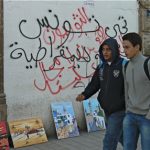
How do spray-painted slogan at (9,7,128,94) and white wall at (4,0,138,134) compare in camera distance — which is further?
spray-painted slogan at (9,7,128,94)

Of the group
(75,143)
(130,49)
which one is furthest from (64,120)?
(130,49)

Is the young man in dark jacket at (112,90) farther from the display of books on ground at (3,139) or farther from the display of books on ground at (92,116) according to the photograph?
the display of books on ground at (92,116)

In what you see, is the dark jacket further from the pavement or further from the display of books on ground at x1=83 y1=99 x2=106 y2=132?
the display of books on ground at x1=83 y1=99 x2=106 y2=132

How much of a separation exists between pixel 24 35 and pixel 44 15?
53cm

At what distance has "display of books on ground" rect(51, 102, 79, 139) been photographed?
731 cm

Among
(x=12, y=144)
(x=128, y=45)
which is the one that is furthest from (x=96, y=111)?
(x=128, y=45)

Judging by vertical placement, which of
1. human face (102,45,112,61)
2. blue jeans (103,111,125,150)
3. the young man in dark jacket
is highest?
human face (102,45,112,61)

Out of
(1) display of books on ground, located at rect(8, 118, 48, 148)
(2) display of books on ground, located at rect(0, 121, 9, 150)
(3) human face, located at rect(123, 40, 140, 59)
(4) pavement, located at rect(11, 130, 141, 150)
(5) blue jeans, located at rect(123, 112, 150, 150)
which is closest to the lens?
(5) blue jeans, located at rect(123, 112, 150, 150)

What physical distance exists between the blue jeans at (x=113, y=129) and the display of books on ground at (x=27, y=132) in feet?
7.15

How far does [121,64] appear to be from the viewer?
478 cm

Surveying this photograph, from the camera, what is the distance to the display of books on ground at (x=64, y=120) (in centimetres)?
731

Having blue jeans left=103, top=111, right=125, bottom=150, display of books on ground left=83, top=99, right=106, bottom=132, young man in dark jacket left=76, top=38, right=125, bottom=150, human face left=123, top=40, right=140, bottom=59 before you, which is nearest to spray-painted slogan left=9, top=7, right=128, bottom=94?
display of books on ground left=83, top=99, right=106, bottom=132

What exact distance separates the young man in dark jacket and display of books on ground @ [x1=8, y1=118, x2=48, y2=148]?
2.18 meters

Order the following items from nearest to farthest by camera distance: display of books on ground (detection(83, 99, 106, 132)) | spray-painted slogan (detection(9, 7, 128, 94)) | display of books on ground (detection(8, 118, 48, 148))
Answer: display of books on ground (detection(8, 118, 48, 148))
spray-painted slogan (detection(9, 7, 128, 94))
display of books on ground (detection(83, 99, 106, 132))
